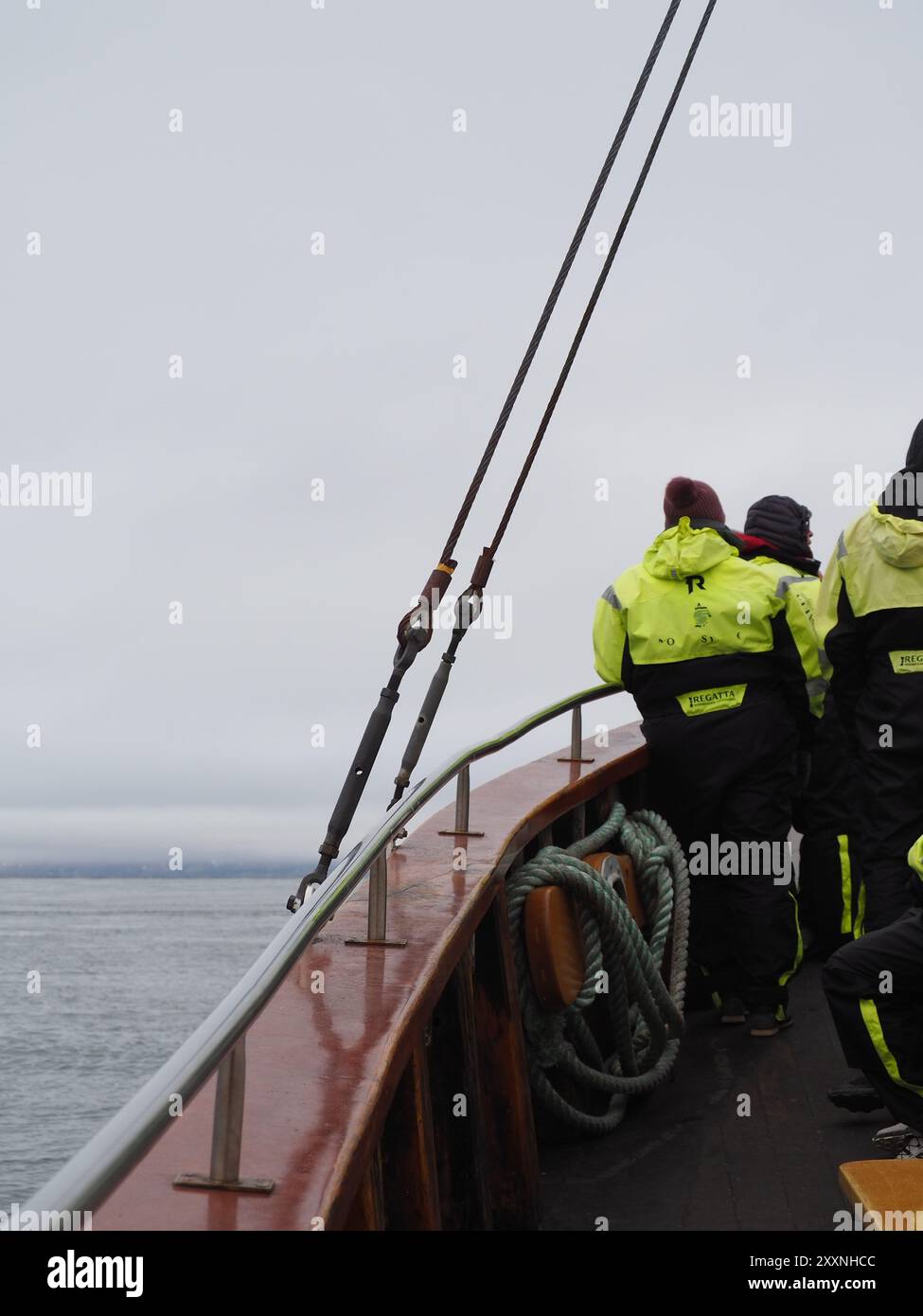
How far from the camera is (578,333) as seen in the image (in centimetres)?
516

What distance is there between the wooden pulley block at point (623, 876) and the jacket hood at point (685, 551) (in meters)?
1.00

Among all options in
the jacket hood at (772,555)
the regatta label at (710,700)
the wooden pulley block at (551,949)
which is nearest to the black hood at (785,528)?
the jacket hood at (772,555)

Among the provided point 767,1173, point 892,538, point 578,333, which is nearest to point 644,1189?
point 767,1173

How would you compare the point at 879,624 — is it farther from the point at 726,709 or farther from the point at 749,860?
the point at 749,860

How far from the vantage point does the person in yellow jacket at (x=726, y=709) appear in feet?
15.9

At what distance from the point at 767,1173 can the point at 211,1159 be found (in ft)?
7.60

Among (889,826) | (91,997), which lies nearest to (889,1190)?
(889,826)

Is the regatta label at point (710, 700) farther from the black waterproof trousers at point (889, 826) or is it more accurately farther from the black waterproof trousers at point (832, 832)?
the black waterproof trousers at point (889, 826)

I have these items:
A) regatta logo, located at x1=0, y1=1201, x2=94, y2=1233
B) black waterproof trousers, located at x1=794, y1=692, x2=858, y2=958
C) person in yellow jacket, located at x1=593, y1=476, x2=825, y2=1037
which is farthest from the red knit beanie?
regatta logo, located at x1=0, y1=1201, x2=94, y2=1233

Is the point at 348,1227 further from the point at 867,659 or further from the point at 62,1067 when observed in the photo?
the point at 62,1067

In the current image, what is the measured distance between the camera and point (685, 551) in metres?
4.85

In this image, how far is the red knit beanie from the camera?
4980 millimetres

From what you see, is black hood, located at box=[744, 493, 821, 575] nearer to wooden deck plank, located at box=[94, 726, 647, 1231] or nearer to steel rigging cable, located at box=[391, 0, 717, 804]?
steel rigging cable, located at box=[391, 0, 717, 804]

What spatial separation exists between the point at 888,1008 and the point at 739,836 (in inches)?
69.9
